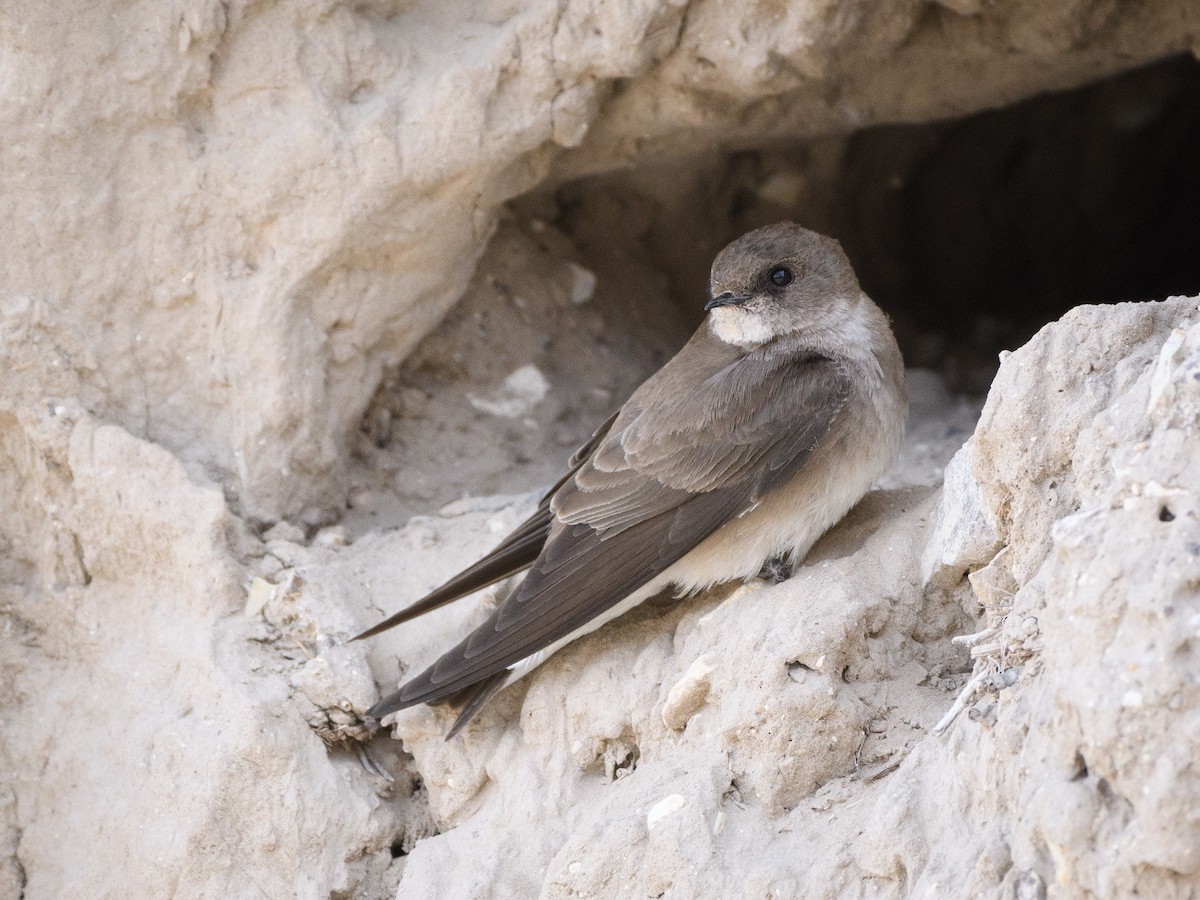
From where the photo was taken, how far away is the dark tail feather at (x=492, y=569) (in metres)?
3.07

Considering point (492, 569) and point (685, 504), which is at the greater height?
point (492, 569)

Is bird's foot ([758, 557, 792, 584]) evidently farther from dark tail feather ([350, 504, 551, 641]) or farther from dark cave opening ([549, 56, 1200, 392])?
dark cave opening ([549, 56, 1200, 392])

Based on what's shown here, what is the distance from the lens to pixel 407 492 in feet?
12.5

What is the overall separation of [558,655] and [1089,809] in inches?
59.2

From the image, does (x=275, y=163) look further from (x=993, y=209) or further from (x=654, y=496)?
(x=993, y=209)

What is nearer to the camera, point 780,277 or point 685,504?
point 685,504

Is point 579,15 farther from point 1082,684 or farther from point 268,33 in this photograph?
point 1082,684

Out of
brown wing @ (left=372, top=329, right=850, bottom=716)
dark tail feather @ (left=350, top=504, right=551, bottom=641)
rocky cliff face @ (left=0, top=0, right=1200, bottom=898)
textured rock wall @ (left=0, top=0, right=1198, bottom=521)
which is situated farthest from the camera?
textured rock wall @ (left=0, top=0, right=1198, bottom=521)

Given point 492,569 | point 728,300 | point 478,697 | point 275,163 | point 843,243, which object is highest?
point 275,163

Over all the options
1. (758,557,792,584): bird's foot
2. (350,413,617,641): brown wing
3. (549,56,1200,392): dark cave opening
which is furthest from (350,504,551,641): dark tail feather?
(549,56,1200,392): dark cave opening

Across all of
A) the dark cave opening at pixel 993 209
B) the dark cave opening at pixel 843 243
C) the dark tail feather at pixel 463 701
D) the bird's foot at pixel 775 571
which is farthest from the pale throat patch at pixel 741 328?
the dark cave opening at pixel 993 209

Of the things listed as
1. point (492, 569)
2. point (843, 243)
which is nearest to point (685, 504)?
point (492, 569)

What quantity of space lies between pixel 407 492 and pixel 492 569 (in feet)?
2.41

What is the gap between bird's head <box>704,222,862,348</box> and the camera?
3.31m
